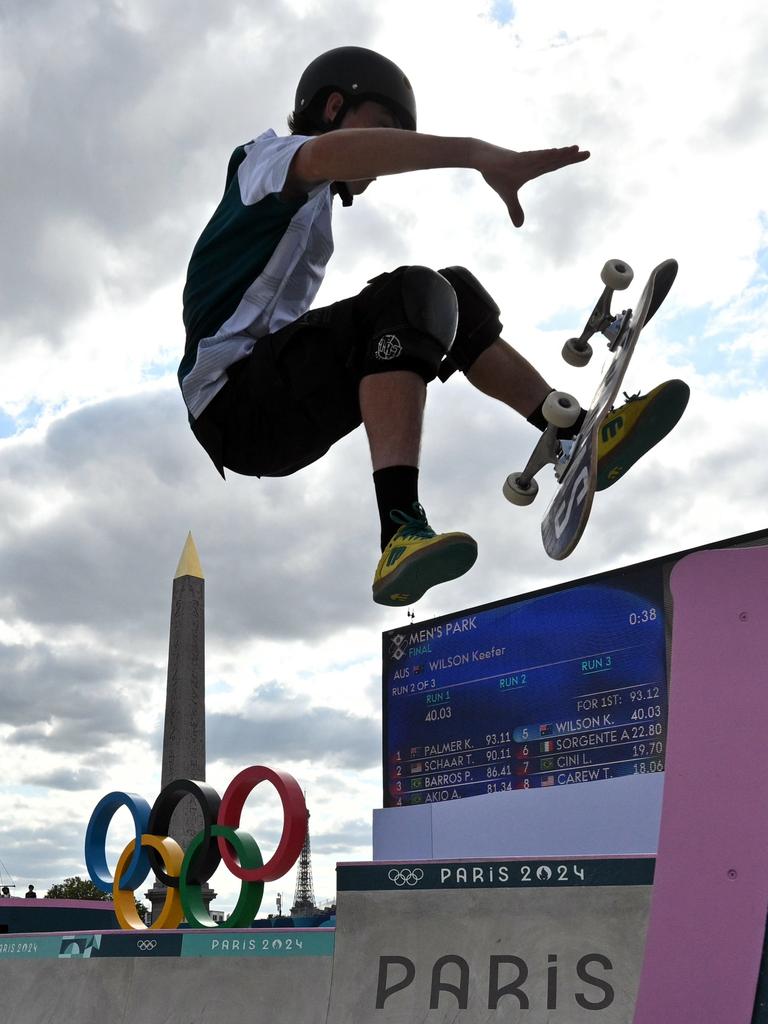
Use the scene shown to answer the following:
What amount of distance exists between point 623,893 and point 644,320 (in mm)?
1746

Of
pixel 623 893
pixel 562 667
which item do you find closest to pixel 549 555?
pixel 623 893

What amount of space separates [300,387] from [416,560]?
0.62 m

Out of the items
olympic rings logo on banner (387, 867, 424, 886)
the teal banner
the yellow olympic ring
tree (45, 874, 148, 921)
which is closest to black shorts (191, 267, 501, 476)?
olympic rings logo on banner (387, 867, 424, 886)

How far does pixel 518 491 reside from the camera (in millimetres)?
3393

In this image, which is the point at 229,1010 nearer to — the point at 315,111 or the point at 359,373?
the point at 359,373

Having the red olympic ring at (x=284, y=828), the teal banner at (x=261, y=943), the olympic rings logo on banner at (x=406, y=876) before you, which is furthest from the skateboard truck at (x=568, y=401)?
the red olympic ring at (x=284, y=828)

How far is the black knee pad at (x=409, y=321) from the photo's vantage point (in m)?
2.93

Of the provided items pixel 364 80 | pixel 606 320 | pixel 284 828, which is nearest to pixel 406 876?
pixel 606 320

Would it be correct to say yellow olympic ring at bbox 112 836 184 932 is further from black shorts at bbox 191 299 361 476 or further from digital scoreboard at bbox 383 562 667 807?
digital scoreboard at bbox 383 562 667 807

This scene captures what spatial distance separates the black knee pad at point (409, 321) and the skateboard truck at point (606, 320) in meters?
0.52

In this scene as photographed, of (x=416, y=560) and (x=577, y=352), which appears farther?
(x=577, y=352)

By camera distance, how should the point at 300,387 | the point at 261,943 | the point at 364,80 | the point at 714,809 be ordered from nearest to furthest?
1. the point at 714,809
2. the point at 300,387
3. the point at 364,80
4. the point at 261,943

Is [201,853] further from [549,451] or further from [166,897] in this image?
[549,451]

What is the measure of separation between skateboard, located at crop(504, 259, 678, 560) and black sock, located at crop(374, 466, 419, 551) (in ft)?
1.44
